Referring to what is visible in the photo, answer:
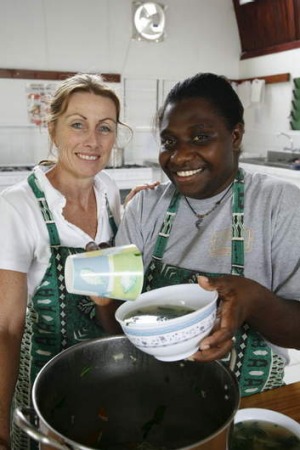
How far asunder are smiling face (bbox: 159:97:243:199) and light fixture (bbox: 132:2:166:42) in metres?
3.81

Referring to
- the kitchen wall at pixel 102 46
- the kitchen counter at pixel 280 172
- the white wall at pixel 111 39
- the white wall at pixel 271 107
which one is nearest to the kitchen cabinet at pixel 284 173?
the kitchen counter at pixel 280 172

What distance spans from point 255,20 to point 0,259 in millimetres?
4742

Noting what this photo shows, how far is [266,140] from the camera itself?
16.7ft

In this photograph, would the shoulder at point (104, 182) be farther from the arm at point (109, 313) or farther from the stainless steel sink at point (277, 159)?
the stainless steel sink at point (277, 159)

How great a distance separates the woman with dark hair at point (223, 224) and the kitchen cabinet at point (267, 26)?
3.97 metres

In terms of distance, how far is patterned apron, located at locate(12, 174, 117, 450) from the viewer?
1.29 meters

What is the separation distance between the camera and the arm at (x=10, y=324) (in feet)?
3.76

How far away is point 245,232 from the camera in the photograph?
1.14 m

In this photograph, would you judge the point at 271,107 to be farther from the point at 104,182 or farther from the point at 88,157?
the point at 88,157

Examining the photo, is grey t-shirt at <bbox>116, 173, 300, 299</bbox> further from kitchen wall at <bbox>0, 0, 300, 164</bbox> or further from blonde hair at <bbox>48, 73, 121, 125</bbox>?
kitchen wall at <bbox>0, 0, 300, 164</bbox>

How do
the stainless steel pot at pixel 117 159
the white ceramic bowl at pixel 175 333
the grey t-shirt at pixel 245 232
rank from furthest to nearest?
1. the stainless steel pot at pixel 117 159
2. the grey t-shirt at pixel 245 232
3. the white ceramic bowl at pixel 175 333

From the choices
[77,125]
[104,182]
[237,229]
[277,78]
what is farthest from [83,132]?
[277,78]

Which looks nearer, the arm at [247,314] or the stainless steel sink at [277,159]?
the arm at [247,314]

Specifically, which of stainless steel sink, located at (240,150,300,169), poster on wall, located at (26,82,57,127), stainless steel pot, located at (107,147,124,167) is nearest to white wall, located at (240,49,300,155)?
stainless steel sink, located at (240,150,300,169)
